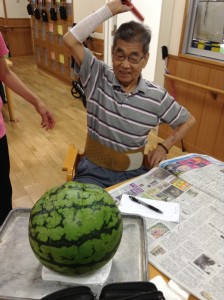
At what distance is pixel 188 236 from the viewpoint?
2.68ft

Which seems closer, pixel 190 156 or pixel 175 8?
pixel 190 156

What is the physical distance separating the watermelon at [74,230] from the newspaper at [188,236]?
0.24m

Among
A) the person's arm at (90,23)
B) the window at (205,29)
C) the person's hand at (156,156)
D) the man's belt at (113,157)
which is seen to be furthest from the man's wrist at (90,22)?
the window at (205,29)

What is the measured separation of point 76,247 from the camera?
53 centimetres

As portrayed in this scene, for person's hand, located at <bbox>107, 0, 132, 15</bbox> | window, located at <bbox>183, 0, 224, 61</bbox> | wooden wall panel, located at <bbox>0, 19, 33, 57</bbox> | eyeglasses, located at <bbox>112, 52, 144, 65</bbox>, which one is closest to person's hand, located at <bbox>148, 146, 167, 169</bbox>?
eyeglasses, located at <bbox>112, 52, 144, 65</bbox>

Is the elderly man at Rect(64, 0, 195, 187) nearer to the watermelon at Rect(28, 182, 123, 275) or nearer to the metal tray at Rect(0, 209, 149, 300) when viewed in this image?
the metal tray at Rect(0, 209, 149, 300)

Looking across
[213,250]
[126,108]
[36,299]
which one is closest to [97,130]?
[126,108]

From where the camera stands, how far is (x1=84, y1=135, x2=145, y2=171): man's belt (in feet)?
4.28

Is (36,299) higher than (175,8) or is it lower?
lower

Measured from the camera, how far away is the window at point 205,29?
2.36 meters

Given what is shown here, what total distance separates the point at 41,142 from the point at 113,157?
189 centimetres

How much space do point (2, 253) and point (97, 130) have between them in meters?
0.81

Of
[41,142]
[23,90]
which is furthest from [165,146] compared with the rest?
[41,142]

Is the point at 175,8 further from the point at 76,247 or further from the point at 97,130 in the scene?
the point at 76,247
